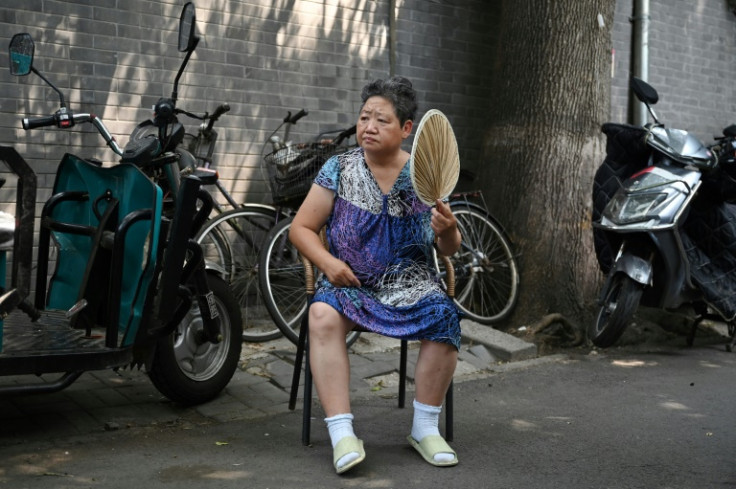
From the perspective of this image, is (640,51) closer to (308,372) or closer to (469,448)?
(469,448)

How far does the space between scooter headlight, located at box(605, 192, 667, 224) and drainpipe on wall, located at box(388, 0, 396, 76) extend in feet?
8.08

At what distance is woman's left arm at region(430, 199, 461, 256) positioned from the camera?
344cm

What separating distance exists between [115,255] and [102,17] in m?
2.86

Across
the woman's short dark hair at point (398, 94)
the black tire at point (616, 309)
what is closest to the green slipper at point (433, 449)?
the woman's short dark hair at point (398, 94)

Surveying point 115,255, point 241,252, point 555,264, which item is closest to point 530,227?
point 555,264

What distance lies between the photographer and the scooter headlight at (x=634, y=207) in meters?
5.40

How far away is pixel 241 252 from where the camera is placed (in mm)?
6121

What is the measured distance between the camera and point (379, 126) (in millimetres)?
3650

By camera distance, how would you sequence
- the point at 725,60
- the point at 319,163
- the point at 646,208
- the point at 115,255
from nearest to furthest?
the point at 115,255
the point at 646,208
the point at 319,163
the point at 725,60

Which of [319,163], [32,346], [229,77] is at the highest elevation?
[229,77]

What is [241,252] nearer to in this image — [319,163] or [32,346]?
[319,163]

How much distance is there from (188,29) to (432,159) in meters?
2.18

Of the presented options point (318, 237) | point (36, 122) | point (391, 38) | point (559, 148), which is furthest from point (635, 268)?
point (36, 122)

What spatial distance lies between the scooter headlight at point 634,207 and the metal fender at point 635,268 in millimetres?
245
